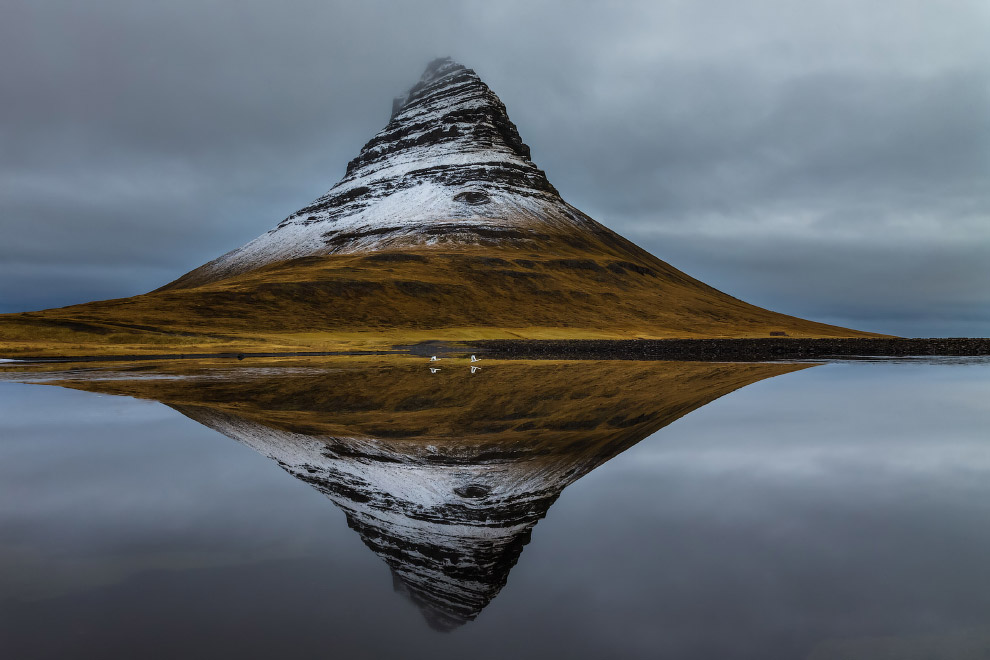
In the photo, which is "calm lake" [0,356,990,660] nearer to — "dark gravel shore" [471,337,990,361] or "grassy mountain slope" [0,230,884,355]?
"dark gravel shore" [471,337,990,361]

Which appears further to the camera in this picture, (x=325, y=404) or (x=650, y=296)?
(x=650, y=296)

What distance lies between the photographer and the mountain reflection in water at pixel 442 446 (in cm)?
558

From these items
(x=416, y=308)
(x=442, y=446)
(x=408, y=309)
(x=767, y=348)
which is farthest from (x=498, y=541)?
(x=416, y=308)

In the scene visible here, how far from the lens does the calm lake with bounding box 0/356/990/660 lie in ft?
13.1

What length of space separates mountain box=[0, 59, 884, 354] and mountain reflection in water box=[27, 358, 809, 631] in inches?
2003

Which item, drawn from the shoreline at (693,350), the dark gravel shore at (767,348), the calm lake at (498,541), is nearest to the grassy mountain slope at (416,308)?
the shoreline at (693,350)

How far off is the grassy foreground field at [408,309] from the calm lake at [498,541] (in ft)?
191

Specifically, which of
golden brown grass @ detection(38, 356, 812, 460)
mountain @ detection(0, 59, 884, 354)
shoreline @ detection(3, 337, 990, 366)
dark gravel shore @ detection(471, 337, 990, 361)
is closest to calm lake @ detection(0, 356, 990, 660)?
golden brown grass @ detection(38, 356, 812, 460)

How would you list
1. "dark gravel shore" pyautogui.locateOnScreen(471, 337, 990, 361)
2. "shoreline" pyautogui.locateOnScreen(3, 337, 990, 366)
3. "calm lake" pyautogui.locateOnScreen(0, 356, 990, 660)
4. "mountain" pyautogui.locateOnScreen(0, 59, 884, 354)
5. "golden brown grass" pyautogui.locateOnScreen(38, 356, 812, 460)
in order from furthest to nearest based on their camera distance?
"mountain" pyautogui.locateOnScreen(0, 59, 884, 354) → "dark gravel shore" pyautogui.locateOnScreen(471, 337, 990, 361) → "shoreline" pyautogui.locateOnScreen(3, 337, 990, 366) → "golden brown grass" pyautogui.locateOnScreen(38, 356, 812, 460) → "calm lake" pyautogui.locateOnScreen(0, 356, 990, 660)

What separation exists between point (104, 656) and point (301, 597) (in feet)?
4.10

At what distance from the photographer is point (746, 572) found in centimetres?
498

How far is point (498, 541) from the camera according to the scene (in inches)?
235

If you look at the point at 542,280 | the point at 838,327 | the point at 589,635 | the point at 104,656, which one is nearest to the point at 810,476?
the point at 589,635

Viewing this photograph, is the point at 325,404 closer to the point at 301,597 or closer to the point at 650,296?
the point at 301,597
